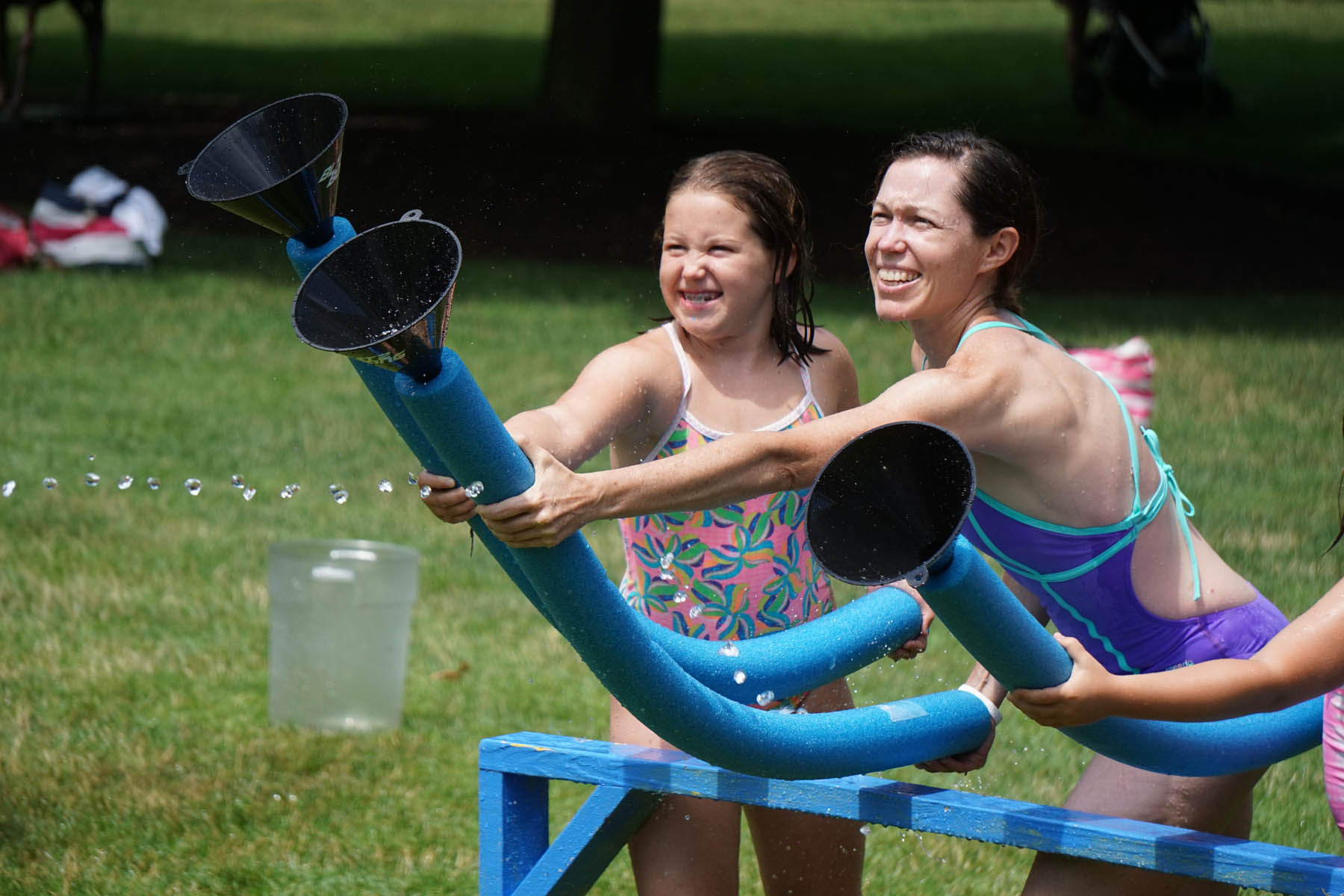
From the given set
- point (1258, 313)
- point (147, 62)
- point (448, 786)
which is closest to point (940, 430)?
point (448, 786)

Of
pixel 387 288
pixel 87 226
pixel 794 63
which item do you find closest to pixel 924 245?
pixel 387 288

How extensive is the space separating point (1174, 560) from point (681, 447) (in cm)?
91

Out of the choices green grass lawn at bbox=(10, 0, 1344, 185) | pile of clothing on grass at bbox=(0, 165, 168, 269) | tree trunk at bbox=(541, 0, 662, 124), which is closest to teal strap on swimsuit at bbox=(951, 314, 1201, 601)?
pile of clothing on grass at bbox=(0, 165, 168, 269)

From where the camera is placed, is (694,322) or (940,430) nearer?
(940,430)

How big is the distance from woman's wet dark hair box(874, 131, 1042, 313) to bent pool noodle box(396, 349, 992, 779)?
2.48ft

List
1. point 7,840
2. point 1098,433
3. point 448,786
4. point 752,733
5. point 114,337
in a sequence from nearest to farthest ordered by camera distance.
Answer: 1. point 752,733
2. point 1098,433
3. point 7,840
4. point 448,786
5. point 114,337

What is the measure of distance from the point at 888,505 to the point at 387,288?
66 centimetres

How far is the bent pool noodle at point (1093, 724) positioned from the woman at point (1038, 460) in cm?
16

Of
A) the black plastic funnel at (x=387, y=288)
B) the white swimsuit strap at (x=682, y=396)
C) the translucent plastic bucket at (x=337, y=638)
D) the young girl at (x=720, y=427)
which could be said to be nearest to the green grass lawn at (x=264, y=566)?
the translucent plastic bucket at (x=337, y=638)

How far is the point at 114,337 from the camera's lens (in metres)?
9.73

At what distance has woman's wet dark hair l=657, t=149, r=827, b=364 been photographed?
10.2 ft

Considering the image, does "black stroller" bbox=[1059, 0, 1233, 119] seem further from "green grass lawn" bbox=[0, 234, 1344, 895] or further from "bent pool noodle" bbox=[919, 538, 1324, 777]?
"bent pool noodle" bbox=[919, 538, 1324, 777]

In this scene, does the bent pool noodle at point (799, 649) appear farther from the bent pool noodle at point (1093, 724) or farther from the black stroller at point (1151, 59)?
the black stroller at point (1151, 59)

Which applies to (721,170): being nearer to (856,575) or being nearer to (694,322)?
(694,322)
